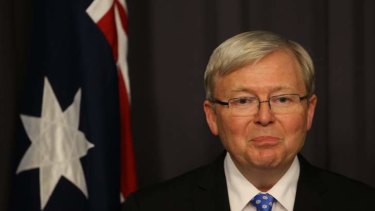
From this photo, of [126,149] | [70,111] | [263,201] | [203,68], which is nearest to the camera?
[263,201]

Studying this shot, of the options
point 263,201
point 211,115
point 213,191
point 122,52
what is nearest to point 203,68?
point 122,52

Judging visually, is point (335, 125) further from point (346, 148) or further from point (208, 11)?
point (208, 11)

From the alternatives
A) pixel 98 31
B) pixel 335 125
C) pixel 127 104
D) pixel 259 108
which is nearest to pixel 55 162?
pixel 127 104

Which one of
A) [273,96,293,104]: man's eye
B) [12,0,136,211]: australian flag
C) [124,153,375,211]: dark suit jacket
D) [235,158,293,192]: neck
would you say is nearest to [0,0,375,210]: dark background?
[12,0,136,211]: australian flag

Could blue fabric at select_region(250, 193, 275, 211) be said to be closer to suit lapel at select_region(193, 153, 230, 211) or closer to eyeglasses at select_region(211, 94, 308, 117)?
suit lapel at select_region(193, 153, 230, 211)

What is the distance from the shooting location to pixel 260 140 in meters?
1.98

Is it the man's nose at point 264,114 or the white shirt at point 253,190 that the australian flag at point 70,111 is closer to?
the white shirt at point 253,190

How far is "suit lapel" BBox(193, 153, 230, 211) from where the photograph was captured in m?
2.13

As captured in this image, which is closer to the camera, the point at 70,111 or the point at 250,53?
the point at 250,53

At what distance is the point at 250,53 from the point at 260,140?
28cm

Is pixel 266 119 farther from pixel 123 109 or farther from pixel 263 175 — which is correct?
pixel 123 109

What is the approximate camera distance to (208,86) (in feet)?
7.01

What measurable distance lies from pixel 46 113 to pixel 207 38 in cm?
81

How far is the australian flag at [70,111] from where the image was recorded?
91.7 inches
